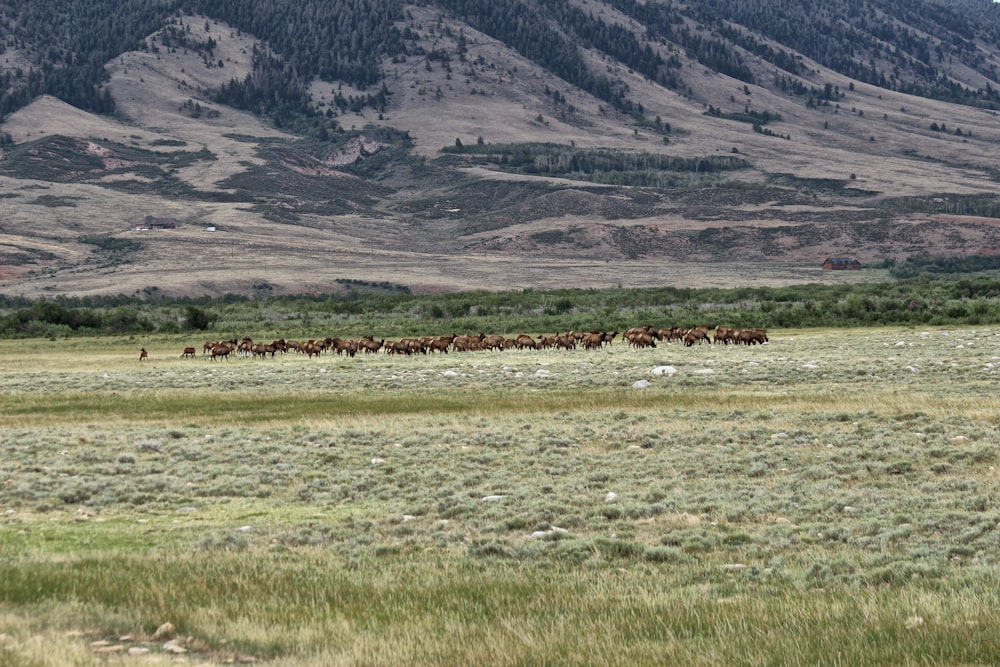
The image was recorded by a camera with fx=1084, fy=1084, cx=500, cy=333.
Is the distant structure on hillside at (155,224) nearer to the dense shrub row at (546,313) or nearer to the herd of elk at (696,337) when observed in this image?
the dense shrub row at (546,313)

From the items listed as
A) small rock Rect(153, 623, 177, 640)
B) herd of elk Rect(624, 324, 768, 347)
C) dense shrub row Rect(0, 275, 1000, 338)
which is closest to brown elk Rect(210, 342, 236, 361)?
dense shrub row Rect(0, 275, 1000, 338)

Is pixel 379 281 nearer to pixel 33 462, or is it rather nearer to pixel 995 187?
pixel 33 462

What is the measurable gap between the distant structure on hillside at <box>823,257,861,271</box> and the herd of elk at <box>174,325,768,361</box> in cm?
9361

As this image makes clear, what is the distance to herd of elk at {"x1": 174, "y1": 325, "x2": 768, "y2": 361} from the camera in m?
50.1

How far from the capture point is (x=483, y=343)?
5281 cm

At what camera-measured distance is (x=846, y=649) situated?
735 cm

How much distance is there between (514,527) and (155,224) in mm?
156685

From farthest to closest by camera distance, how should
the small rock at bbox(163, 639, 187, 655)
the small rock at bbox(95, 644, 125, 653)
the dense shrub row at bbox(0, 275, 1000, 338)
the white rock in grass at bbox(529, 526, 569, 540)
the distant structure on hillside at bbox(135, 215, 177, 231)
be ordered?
the distant structure on hillside at bbox(135, 215, 177, 231)
the dense shrub row at bbox(0, 275, 1000, 338)
the white rock in grass at bbox(529, 526, 569, 540)
the small rock at bbox(163, 639, 187, 655)
the small rock at bbox(95, 644, 125, 653)

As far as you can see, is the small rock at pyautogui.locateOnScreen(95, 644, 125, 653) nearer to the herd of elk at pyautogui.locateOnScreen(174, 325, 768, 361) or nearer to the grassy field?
the grassy field

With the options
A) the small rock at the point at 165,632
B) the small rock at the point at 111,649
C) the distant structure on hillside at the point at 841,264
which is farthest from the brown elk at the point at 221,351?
the distant structure on hillside at the point at 841,264

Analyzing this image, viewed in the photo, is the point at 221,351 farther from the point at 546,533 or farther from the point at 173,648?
the point at 173,648

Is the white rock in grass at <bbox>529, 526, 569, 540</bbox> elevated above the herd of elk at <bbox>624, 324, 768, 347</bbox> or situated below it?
above

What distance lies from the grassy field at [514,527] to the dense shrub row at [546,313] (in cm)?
3453

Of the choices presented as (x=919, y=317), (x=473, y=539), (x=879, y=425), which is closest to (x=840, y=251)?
(x=919, y=317)
